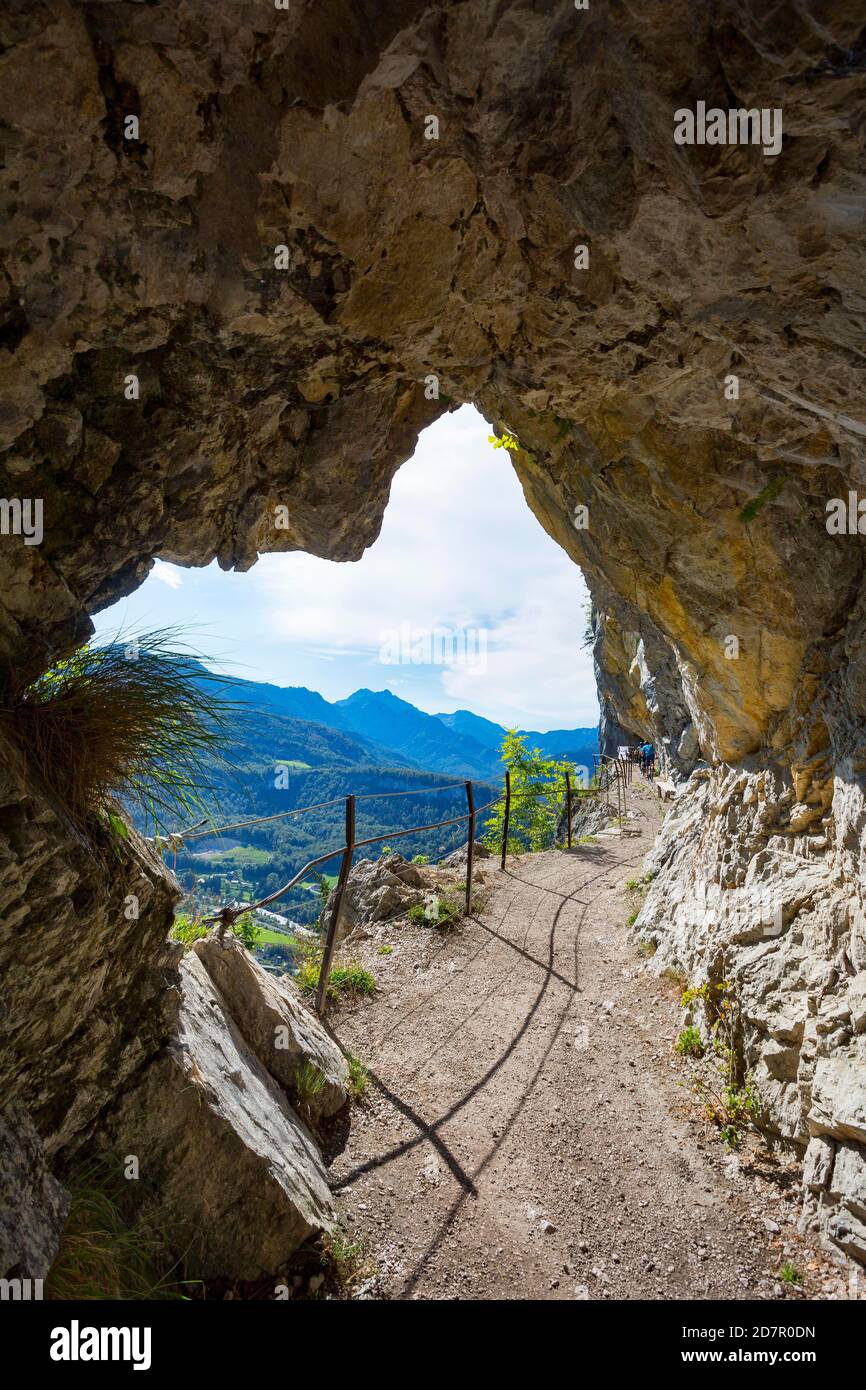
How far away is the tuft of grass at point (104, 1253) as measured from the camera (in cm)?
237

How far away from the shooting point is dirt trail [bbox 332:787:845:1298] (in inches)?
138

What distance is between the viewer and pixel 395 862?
977 centimetres

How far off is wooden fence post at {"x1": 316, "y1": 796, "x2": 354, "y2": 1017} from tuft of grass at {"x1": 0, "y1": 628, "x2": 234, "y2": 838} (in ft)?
8.80

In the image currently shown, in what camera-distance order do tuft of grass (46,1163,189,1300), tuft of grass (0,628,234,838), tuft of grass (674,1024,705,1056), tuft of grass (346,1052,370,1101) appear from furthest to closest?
1. tuft of grass (674,1024,705,1056)
2. tuft of grass (346,1052,370,1101)
3. tuft of grass (0,628,234,838)
4. tuft of grass (46,1163,189,1300)

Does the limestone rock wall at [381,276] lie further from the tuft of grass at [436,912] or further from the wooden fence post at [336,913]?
the tuft of grass at [436,912]

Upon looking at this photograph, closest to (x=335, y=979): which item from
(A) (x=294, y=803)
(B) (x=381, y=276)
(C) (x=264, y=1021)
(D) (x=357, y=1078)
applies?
(D) (x=357, y=1078)

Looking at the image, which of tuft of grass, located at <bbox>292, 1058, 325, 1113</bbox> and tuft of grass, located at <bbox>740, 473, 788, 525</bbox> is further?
tuft of grass, located at <bbox>740, 473, 788, 525</bbox>

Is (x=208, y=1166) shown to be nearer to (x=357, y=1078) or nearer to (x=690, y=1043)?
(x=357, y=1078)

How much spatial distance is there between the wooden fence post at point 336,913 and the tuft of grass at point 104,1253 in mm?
2745

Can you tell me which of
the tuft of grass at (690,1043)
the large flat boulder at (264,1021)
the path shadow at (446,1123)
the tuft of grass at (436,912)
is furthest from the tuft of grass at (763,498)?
the tuft of grass at (436,912)

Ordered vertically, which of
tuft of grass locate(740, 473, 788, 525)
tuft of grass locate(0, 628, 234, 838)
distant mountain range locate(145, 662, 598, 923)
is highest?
tuft of grass locate(740, 473, 788, 525)

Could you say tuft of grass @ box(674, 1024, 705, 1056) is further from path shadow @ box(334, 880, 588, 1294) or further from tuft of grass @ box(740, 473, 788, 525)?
tuft of grass @ box(740, 473, 788, 525)

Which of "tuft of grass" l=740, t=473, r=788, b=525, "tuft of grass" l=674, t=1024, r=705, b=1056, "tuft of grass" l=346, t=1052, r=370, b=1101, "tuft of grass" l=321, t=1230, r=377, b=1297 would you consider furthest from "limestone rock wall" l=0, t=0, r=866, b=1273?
"tuft of grass" l=346, t=1052, r=370, b=1101

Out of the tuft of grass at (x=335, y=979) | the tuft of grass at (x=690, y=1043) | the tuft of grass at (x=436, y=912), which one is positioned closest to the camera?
the tuft of grass at (x=690, y=1043)
